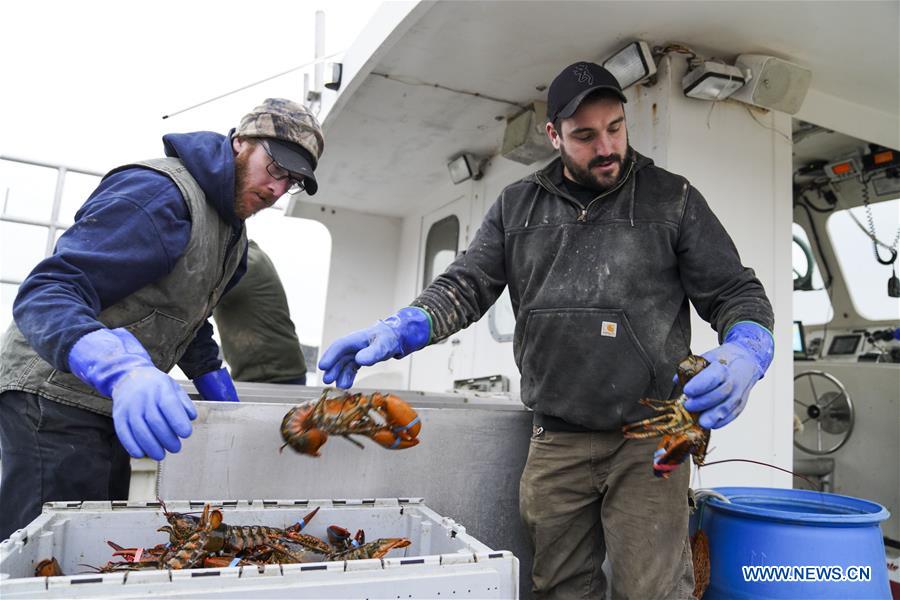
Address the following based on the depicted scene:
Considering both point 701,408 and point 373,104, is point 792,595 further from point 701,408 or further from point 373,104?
point 373,104

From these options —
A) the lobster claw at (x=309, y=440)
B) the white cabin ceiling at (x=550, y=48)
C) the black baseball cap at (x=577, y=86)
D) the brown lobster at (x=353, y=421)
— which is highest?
the white cabin ceiling at (x=550, y=48)

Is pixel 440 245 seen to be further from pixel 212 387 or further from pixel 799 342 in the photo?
pixel 212 387

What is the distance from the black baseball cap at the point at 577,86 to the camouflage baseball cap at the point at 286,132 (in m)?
0.95

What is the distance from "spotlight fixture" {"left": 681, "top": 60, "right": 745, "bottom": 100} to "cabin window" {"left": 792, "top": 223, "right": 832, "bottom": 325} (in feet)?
9.84

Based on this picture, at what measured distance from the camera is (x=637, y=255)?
2178 millimetres

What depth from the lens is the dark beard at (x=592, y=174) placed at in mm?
2262

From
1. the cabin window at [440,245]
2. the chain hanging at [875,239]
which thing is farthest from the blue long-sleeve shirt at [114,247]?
the chain hanging at [875,239]

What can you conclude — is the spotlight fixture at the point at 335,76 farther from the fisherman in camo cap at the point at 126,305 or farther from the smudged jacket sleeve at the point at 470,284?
the smudged jacket sleeve at the point at 470,284

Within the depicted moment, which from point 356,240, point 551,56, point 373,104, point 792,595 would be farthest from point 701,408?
point 356,240

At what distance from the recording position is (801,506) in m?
2.65

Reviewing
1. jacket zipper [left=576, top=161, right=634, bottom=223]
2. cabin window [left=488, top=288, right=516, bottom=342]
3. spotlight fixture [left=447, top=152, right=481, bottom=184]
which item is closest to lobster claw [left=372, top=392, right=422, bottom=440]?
jacket zipper [left=576, top=161, right=634, bottom=223]

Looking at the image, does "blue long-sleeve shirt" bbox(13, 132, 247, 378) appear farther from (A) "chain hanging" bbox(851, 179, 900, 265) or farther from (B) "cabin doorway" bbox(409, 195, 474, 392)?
(A) "chain hanging" bbox(851, 179, 900, 265)

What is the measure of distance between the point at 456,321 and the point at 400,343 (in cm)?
28

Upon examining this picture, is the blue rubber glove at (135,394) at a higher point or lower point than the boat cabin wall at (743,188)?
lower
